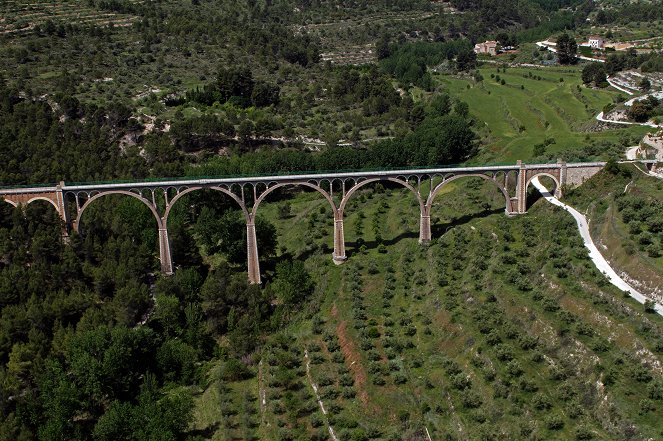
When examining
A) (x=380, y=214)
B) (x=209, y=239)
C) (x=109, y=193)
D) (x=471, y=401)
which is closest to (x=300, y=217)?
(x=380, y=214)

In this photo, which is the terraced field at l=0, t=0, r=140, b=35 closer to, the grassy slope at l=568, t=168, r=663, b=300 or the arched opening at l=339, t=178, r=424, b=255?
the arched opening at l=339, t=178, r=424, b=255

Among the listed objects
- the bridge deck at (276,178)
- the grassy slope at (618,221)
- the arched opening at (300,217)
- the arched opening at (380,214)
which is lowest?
the arched opening at (300,217)

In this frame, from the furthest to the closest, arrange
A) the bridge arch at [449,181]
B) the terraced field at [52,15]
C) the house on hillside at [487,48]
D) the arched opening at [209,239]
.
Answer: the house on hillside at [487,48], the terraced field at [52,15], the arched opening at [209,239], the bridge arch at [449,181]

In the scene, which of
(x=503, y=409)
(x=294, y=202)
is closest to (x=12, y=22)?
(x=294, y=202)

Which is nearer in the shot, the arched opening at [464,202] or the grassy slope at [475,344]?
the grassy slope at [475,344]

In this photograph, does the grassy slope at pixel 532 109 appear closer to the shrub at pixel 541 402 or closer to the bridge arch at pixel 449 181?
the bridge arch at pixel 449 181

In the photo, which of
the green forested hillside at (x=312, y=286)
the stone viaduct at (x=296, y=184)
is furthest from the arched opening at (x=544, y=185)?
the green forested hillside at (x=312, y=286)
